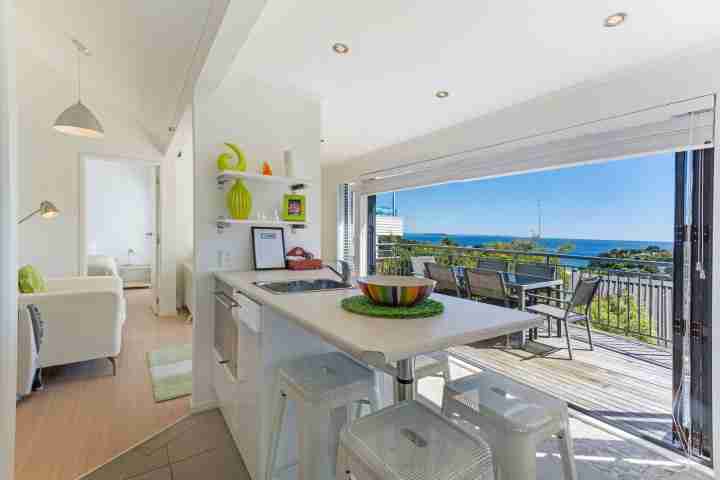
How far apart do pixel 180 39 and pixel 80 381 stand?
9.02ft

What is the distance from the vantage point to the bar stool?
47.7 inches

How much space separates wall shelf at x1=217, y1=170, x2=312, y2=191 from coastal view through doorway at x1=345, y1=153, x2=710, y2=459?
201 centimetres

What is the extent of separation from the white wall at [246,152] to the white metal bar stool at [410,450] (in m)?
1.70

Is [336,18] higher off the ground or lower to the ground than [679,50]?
higher

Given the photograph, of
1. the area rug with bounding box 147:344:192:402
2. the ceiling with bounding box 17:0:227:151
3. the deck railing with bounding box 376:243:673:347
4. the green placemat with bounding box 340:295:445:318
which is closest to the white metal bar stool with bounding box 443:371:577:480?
the green placemat with bounding box 340:295:445:318

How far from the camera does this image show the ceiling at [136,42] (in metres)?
1.76

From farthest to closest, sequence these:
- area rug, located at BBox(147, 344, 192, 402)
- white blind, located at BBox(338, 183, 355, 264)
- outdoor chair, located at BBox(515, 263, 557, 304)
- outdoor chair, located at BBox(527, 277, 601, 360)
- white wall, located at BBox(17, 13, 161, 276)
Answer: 1. white blind, located at BBox(338, 183, 355, 264)
2. white wall, located at BBox(17, 13, 161, 276)
3. outdoor chair, located at BBox(515, 263, 557, 304)
4. outdoor chair, located at BBox(527, 277, 601, 360)
5. area rug, located at BBox(147, 344, 192, 402)

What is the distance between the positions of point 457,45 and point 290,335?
6.04ft

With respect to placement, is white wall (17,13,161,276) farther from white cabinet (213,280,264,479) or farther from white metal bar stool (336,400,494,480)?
white metal bar stool (336,400,494,480)

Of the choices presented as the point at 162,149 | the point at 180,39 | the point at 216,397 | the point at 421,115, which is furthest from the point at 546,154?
the point at 162,149

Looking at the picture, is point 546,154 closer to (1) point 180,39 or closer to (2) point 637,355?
(2) point 637,355

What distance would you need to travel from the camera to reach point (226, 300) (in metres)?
2.04

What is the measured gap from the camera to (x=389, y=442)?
0.93 metres

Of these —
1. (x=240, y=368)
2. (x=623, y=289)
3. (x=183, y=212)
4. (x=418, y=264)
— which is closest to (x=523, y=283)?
(x=623, y=289)
